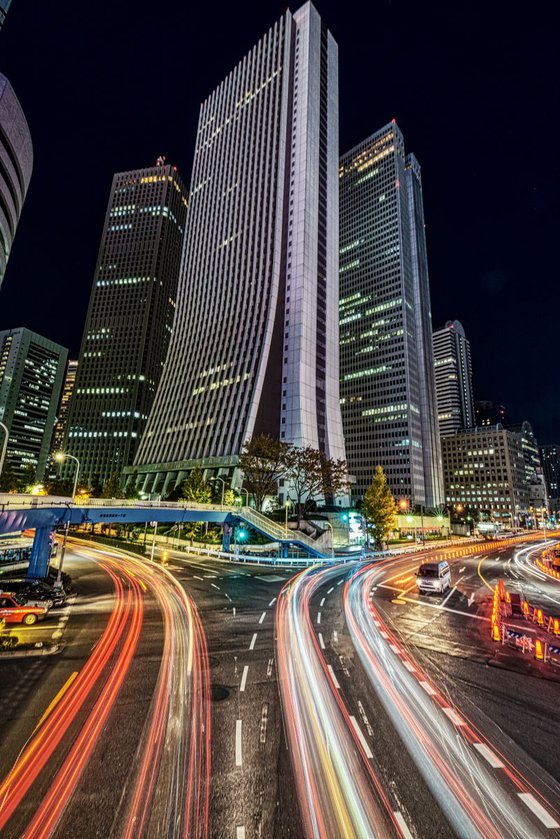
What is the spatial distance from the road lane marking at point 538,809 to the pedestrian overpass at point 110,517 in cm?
2991

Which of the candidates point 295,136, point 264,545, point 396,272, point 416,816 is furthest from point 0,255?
point 396,272

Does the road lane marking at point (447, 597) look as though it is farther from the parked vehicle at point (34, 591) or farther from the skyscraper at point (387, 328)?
the skyscraper at point (387, 328)

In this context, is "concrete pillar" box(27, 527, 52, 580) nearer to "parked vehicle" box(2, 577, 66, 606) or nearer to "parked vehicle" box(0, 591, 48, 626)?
"parked vehicle" box(2, 577, 66, 606)

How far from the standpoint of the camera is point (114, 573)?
38.3 meters

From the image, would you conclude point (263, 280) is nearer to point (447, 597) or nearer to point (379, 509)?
point (379, 509)

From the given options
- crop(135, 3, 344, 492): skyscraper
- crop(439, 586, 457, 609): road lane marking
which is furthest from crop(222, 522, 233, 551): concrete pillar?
crop(135, 3, 344, 492): skyscraper

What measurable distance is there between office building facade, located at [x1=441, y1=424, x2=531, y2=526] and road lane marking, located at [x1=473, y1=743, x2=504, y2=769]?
179m

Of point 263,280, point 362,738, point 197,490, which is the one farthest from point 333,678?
point 263,280

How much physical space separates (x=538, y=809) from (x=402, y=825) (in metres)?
3.05

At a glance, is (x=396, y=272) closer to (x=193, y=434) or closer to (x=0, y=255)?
(x=193, y=434)

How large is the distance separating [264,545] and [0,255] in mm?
56262

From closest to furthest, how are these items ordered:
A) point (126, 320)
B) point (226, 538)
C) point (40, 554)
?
point (40, 554), point (226, 538), point (126, 320)

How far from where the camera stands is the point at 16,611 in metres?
21.1

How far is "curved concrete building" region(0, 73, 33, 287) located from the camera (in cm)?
4591
